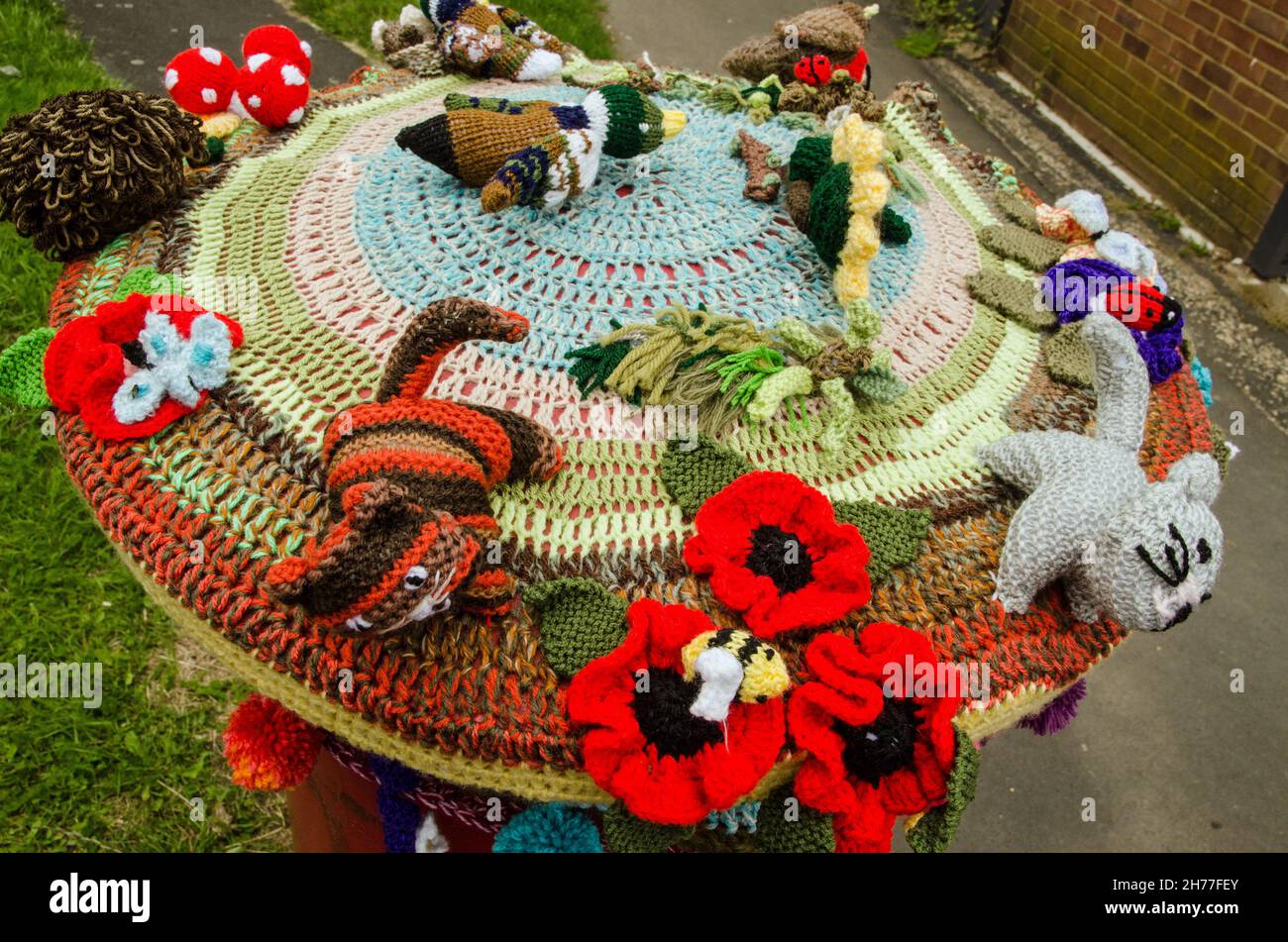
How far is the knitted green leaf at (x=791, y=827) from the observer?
2.75ft

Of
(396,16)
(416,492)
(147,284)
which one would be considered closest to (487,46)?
(147,284)

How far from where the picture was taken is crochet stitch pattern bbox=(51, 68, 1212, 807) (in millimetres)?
814

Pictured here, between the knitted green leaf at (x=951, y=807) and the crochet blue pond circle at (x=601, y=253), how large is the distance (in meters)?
0.45

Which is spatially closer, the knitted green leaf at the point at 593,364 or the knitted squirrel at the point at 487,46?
the knitted green leaf at the point at 593,364

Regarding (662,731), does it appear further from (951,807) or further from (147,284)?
(147,284)

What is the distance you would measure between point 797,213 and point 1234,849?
1.79 m

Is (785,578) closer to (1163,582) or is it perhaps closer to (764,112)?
(1163,582)

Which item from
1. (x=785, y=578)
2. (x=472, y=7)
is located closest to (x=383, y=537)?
(x=785, y=578)

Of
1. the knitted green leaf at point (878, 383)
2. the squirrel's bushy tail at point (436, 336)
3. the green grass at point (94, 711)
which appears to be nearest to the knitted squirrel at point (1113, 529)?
the knitted green leaf at point (878, 383)

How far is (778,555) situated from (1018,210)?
0.76m

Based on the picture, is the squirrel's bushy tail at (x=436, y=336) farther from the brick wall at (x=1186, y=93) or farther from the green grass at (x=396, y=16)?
the green grass at (x=396, y=16)

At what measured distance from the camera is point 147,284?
3.41ft

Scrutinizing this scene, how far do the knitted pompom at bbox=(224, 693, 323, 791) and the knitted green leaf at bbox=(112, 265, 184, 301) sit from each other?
1.46ft

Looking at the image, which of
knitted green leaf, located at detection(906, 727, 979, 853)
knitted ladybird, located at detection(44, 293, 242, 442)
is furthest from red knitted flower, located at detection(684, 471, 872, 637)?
knitted ladybird, located at detection(44, 293, 242, 442)
